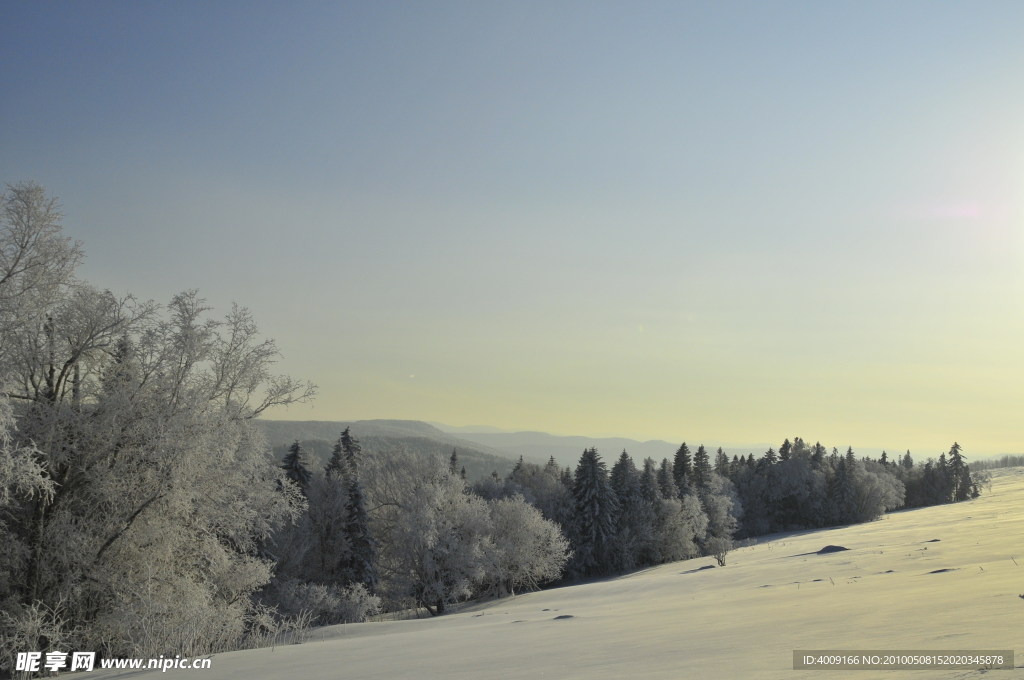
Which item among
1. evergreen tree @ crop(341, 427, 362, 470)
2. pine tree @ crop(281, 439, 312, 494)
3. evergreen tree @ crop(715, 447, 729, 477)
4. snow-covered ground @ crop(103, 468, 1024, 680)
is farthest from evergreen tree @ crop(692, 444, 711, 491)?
snow-covered ground @ crop(103, 468, 1024, 680)

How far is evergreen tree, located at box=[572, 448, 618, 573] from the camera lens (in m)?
59.4

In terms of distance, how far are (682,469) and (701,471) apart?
20.1 feet

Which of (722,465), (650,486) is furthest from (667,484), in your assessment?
(722,465)

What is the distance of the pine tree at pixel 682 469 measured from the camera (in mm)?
67500

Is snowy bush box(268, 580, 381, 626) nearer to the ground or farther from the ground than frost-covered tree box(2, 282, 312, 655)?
nearer to the ground

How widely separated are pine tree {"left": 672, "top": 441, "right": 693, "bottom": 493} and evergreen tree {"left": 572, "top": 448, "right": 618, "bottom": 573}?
35.4ft

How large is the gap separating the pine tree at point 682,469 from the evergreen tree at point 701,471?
1.01 metres

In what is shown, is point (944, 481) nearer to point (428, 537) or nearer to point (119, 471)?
point (428, 537)

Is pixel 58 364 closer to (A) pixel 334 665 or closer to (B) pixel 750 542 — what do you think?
(A) pixel 334 665

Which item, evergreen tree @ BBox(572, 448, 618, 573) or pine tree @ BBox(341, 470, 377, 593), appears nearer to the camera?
pine tree @ BBox(341, 470, 377, 593)

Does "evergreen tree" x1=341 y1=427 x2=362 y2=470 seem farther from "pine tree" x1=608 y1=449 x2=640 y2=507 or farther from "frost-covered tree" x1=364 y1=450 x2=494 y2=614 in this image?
"pine tree" x1=608 y1=449 x2=640 y2=507

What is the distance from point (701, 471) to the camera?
75.3 metres

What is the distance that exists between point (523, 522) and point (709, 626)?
42003 mm

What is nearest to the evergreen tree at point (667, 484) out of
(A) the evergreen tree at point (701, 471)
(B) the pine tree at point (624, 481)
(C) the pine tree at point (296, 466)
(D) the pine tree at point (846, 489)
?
(B) the pine tree at point (624, 481)
